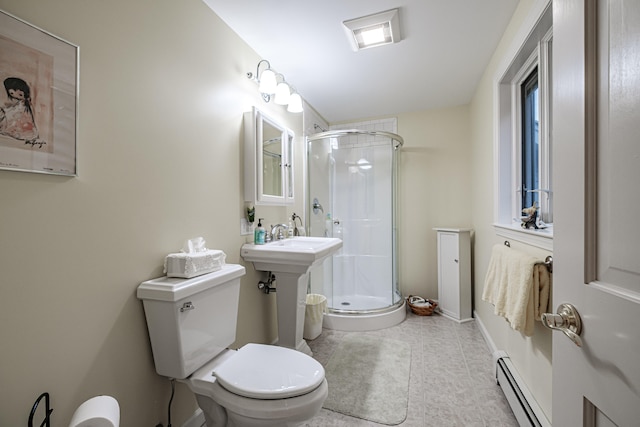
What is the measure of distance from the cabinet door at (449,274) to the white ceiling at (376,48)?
5.04ft

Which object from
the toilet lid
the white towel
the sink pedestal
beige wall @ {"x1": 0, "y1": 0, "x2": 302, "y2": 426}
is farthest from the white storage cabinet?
beige wall @ {"x1": 0, "y1": 0, "x2": 302, "y2": 426}

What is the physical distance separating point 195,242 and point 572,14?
1.52 meters

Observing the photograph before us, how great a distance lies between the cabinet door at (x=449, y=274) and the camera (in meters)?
2.82

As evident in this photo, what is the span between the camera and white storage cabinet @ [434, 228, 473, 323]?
110 inches

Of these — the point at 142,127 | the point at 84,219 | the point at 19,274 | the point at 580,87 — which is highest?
the point at 142,127

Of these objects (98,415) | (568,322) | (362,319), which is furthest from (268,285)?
(568,322)

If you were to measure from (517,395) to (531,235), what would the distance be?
2.79 feet

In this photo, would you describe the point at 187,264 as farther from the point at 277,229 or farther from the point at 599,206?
the point at 599,206

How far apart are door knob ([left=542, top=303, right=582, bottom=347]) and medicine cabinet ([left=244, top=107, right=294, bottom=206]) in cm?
157

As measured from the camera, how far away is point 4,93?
30.2 inches

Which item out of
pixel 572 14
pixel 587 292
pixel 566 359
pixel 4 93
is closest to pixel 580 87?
pixel 572 14

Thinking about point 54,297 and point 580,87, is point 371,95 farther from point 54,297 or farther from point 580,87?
point 54,297

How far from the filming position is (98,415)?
0.69 meters

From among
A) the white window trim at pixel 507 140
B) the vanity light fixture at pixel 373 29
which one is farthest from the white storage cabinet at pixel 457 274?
the vanity light fixture at pixel 373 29
